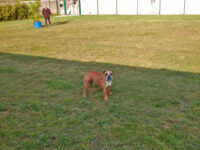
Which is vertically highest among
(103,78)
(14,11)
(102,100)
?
(14,11)

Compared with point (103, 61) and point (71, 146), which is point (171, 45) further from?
point (71, 146)

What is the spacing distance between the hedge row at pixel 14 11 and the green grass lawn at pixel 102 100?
20460 millimetres

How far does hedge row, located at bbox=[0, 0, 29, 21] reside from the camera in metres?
29.5

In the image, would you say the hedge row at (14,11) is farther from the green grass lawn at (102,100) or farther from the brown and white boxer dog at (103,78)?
the brown and white boxer dog at (103,78)

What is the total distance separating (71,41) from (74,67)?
5.80 m

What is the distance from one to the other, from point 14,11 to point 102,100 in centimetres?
2911

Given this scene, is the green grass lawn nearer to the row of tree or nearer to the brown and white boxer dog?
the brown and white boxer dog

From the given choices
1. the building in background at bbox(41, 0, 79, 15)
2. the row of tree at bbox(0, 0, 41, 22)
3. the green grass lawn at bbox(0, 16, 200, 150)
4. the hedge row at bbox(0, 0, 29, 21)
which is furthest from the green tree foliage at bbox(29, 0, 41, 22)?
the building in background at bbox(41, 0, 79, 15)

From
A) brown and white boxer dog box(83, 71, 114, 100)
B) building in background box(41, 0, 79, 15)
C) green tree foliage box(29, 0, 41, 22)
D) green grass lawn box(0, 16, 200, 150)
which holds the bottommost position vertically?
green grass lawn box(0, 16, 200, 150)

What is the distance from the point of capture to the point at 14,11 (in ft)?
98.5

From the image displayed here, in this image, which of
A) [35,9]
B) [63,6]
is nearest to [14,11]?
[63,6]

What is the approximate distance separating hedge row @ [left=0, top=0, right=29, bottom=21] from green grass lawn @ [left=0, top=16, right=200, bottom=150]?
20.5 meters

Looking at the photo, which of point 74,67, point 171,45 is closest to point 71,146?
point 74,67

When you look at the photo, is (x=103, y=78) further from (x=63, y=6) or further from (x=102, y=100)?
(x=63, y=6)
